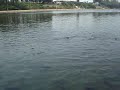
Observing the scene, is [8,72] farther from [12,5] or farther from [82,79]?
[12,5]

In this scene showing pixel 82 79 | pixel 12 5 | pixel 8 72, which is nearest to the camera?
pixel 82 79

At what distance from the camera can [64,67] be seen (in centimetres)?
2170

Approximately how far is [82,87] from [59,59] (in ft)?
26.5

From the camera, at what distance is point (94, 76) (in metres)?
19.2

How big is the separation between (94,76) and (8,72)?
7.49m

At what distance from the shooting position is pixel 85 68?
21312 millimetres

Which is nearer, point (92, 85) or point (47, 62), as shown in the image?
point (92, 85)

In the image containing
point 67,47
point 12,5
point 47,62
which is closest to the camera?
point 47,62

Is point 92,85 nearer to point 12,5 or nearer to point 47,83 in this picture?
point 47,83

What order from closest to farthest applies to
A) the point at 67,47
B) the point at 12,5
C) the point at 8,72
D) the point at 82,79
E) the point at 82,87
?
the point at 82,87 < the point at 82,79 < the point at 8,72 < the point at 67,47 < the point at 12,5

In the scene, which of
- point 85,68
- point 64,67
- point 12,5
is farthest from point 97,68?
point 12,5

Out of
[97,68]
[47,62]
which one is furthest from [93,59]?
[47,62]

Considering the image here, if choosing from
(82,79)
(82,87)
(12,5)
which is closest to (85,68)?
(82,79)

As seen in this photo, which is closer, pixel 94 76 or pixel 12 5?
pixel 94 76
